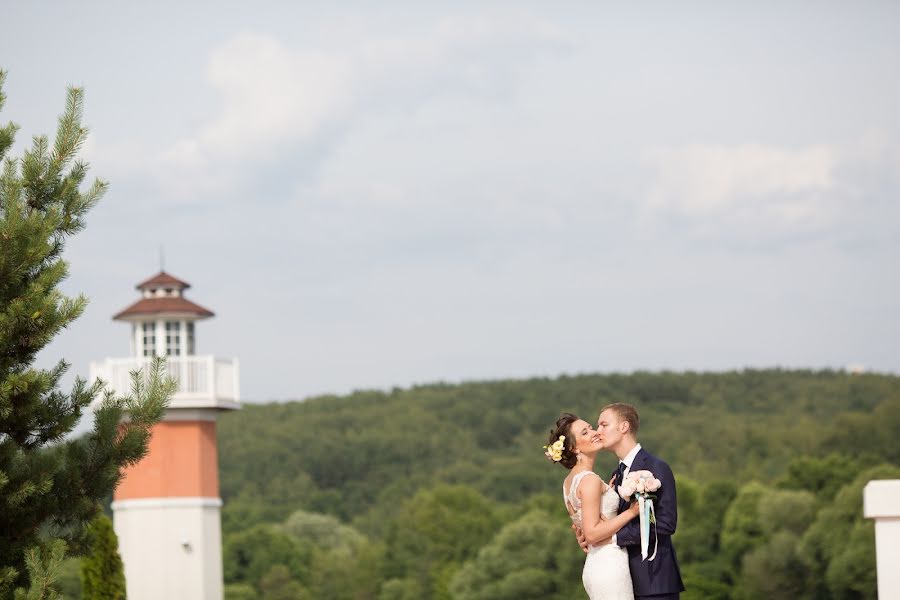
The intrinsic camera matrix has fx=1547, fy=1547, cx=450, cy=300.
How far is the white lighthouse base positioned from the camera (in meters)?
24.1

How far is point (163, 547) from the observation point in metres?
24.1

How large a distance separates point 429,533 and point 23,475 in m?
52.6

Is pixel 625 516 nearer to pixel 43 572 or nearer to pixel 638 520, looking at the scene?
pixel 638 520

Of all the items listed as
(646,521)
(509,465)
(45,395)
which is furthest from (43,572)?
(509,465)

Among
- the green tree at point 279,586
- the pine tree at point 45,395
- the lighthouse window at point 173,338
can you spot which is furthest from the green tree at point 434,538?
the pine tree at point 45,395

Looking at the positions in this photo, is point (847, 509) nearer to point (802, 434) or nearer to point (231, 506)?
point (802, 434)

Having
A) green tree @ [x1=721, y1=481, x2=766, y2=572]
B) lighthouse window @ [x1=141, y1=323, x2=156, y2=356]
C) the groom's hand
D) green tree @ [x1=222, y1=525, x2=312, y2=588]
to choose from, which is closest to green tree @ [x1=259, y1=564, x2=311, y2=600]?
green tree @ [x1=222, y1=525, x2=312, y2=588]

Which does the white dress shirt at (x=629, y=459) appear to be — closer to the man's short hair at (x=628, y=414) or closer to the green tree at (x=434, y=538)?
the man's short hair at (x=628, y=414)

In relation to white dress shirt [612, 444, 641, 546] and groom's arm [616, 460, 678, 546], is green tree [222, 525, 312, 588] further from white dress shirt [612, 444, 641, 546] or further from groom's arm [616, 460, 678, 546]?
groom's arm [616, 460, 678, 546]

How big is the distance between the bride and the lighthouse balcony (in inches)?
678

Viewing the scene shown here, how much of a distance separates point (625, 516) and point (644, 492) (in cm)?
22

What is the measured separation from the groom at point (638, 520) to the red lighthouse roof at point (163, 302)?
18.4 metres

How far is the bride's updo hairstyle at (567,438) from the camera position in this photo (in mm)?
7699

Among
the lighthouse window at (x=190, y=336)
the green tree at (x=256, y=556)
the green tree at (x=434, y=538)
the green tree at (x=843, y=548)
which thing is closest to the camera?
the lighthouse window at (x=190, y=336)
